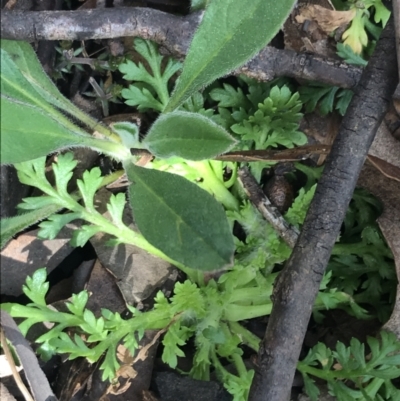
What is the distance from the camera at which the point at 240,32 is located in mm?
1567

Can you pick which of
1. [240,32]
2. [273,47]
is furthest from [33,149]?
[273,47]

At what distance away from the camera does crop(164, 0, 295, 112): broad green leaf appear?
1519 mm

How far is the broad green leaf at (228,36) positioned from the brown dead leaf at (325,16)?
0.60 m

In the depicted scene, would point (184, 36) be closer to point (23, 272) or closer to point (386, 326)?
point (23, 272)

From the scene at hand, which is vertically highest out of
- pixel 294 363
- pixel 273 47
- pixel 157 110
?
pixel 273 47

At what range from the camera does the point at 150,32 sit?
1.85 m

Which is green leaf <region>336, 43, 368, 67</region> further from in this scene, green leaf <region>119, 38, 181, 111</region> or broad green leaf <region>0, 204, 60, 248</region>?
broad green leaf <region>0, 204, 60, 248</region>

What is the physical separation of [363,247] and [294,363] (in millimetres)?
590

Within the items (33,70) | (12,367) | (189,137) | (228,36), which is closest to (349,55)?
(228,36)

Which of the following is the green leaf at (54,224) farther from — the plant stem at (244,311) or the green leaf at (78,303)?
the plant stem at (244,311)

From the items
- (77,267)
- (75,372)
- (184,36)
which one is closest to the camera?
(184,36)

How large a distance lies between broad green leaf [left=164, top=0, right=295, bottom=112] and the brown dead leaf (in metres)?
0.60

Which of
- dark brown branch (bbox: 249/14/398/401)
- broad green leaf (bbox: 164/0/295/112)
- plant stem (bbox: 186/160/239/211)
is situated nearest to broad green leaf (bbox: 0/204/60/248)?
plant stem (bbox: 186/160/239/211)

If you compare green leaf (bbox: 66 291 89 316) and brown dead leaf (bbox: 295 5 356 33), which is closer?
green leaf (bbox: 66 291 89 316)
